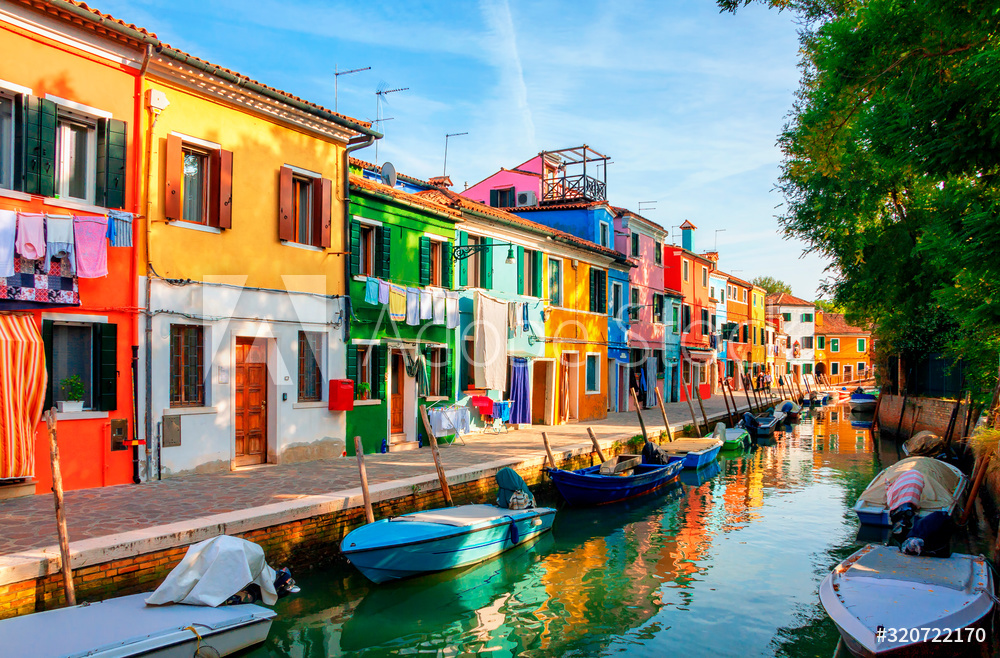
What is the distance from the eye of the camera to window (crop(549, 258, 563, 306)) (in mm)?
22875

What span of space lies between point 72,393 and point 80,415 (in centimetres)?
33

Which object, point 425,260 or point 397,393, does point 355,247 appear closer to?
point 425,260

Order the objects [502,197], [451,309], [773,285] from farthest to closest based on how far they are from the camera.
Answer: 1. [773,285]
2. [502,197]
3. [451,309]

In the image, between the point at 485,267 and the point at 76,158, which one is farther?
the point at 485,267

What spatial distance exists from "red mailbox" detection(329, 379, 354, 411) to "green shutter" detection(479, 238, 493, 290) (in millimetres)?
6421

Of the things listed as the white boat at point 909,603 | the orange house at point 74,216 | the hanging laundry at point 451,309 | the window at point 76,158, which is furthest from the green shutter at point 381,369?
the white boat at point 909,603

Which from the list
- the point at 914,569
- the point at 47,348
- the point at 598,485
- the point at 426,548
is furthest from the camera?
the point at 598,485

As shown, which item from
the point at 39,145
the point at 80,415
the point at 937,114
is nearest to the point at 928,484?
the point at 937,114

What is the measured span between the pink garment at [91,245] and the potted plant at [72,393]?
1482mm

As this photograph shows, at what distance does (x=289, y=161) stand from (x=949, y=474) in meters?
13.5

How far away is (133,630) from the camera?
6047mm

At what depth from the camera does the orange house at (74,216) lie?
9414 millimetres

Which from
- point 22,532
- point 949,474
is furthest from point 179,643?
point 949,474

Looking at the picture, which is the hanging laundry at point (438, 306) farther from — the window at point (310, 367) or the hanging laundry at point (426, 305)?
the window at point (310, 367)
